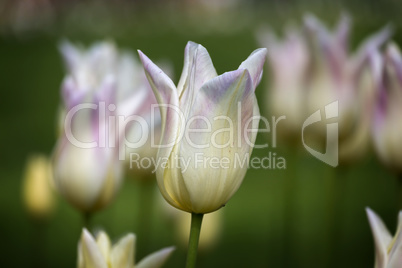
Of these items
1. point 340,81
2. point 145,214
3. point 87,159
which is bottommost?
point 145,214

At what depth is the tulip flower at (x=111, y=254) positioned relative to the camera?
58cm

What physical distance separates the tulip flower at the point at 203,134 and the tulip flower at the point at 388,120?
0.32 meters

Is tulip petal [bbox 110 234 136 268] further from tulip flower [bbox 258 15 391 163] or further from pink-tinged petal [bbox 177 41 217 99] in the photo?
tulip flower [bbox 258 15 391 163]

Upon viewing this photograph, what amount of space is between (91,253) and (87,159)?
25 centimetres

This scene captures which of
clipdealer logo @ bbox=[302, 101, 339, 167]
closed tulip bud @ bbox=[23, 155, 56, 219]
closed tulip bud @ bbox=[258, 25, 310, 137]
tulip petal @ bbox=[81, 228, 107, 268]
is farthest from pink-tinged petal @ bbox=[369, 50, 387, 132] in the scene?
closed tulip bud @ bbox=[23, 155, 56, 219]

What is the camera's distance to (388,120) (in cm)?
86

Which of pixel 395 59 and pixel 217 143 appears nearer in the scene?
pixel 217 143

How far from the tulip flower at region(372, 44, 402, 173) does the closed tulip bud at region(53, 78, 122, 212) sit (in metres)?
0.34

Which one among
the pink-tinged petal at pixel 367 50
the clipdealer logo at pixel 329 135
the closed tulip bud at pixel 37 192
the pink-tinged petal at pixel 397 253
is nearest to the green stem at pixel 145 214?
the closed tulip bud at pixel 37 192

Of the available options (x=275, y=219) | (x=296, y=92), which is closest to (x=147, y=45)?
(x=275, y=219)

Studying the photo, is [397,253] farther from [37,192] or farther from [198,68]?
[37,192]

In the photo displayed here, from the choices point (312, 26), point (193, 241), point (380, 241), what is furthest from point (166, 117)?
point (312, 26)

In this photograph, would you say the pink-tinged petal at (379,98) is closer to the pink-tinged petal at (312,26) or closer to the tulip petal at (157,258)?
the pink-tinged petal at (312,26)

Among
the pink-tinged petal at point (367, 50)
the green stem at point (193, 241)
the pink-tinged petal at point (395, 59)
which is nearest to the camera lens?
the green stem at point (193, 241)
